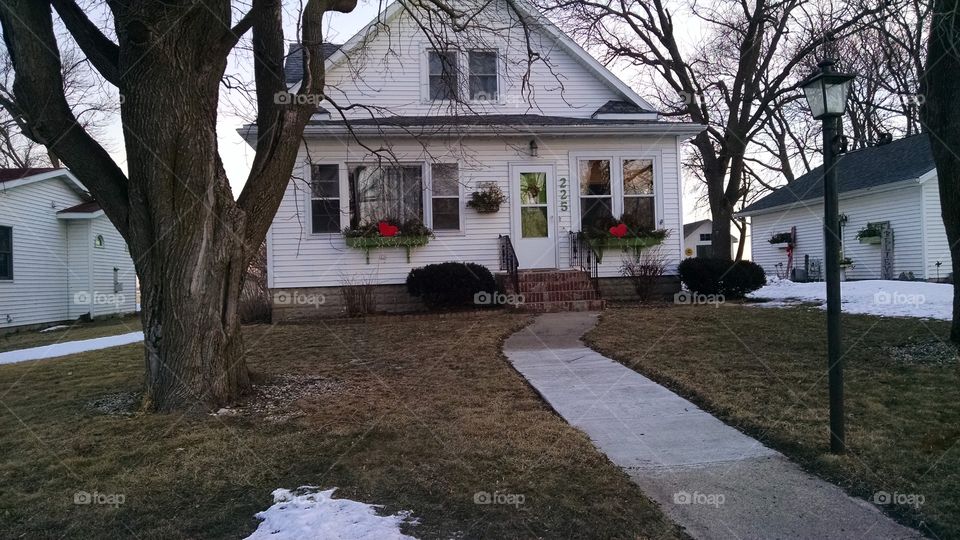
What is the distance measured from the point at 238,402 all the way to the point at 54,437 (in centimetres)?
140

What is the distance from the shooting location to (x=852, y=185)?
71.9 feet

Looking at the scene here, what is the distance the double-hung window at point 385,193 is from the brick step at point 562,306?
310cm

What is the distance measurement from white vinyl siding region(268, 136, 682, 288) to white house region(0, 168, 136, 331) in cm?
883

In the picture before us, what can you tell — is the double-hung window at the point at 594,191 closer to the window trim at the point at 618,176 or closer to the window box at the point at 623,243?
the window trim at the point at 618,176

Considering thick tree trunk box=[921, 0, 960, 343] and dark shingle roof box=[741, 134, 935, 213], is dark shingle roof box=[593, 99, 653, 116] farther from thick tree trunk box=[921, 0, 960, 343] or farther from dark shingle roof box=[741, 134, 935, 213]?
dark shingle roof box=[741, 134, 935, 213]

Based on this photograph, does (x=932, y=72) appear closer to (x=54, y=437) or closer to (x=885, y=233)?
(x=54, y=437)

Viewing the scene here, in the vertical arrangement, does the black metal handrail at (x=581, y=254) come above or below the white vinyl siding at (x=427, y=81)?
below

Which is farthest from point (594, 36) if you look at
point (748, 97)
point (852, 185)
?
point (852, 185)

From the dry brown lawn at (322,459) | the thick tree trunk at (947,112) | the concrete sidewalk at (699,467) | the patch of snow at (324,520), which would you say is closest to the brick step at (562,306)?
the dry brown lawn at (322,459)

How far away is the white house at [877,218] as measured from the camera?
18938 mm

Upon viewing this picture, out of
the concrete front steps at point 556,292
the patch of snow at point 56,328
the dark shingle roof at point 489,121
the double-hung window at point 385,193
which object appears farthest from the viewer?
the patch of snow at point 56,328

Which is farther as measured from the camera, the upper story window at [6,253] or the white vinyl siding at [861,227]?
the white vinyl siding at [861,227]

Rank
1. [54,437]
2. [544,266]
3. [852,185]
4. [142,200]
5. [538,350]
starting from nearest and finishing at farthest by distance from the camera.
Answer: [54,437]
[142,200]
[538,350]
[544,266]
[852,185]

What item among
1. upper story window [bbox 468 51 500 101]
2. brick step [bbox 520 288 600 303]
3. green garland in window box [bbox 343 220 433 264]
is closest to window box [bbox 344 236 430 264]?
green garland in window box [bbox 343 220 433 264]
